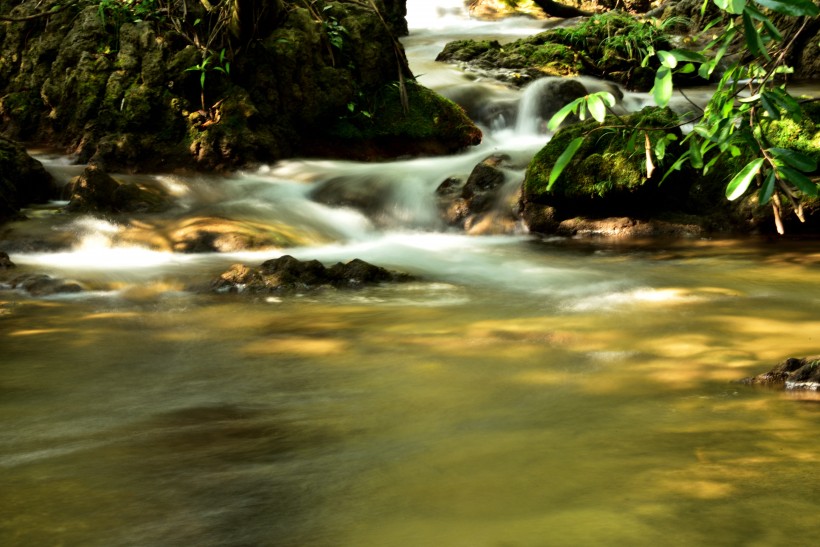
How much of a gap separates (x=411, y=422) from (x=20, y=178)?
6.54 meters

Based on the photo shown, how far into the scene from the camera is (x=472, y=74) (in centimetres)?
1305

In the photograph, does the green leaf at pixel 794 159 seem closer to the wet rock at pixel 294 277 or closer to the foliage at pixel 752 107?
the foliage at pixel 752 107

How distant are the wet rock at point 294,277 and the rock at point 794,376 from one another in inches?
121

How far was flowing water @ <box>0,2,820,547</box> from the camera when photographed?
79.9 inches

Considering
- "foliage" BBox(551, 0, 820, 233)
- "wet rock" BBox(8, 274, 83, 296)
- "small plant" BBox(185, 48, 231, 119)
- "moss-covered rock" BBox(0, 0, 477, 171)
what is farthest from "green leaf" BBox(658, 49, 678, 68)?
"small plant" BBox(185, 48, 231, 119)

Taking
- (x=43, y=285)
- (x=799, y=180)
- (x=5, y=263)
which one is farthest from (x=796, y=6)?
(x=5, y=263)

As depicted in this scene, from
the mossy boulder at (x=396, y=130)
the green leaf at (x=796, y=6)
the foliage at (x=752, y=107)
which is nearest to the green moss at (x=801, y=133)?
the mossy boulder at (x=396, y=130)

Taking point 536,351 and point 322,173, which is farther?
point 322,173

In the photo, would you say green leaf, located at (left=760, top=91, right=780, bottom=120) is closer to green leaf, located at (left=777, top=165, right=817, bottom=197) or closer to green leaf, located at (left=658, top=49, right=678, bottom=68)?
green leaf, located at (left=777, top=165, right=817, bottom=197)

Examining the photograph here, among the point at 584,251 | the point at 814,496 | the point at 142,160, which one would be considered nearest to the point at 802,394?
the point at 814,496

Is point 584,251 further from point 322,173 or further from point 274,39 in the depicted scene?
point 274,39

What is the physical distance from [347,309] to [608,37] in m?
10.5

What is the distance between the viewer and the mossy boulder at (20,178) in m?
7.72

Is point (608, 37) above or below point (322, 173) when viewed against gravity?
above
